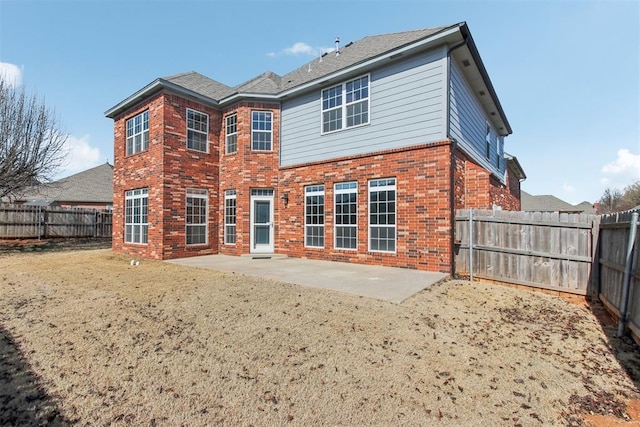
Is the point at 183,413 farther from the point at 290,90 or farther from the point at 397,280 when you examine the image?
the point at 290,90

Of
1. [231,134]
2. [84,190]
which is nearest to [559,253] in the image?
[231,134]

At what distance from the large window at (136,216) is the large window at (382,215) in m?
8.48

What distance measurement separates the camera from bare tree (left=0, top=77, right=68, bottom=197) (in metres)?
13.3

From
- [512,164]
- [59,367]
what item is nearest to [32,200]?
[59,367]

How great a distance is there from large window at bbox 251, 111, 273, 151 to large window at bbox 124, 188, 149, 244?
4610 mm

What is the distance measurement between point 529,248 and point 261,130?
9.62m

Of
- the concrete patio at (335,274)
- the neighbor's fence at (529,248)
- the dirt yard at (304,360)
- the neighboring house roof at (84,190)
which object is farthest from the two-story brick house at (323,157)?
the neighboring house roof at (84,190)

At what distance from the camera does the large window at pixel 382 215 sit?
879 cm

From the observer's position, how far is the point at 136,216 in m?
12.1

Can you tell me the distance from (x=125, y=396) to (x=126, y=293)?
3.96 metres

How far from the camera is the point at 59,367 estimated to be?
3168 millimetres

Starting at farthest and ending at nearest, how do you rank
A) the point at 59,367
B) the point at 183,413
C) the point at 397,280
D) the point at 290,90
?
the point at 290,90 < the point at 397,280 < the point at 59,367 < the point at 183,413

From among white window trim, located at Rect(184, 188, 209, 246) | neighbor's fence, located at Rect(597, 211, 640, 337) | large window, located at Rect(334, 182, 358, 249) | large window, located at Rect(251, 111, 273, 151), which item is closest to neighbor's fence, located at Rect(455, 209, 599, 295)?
neighbor's fence, located at Rect(597, 211, 640, 337)

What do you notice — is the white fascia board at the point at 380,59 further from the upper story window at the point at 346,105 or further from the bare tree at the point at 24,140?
the bare tree at the point at 24,140
